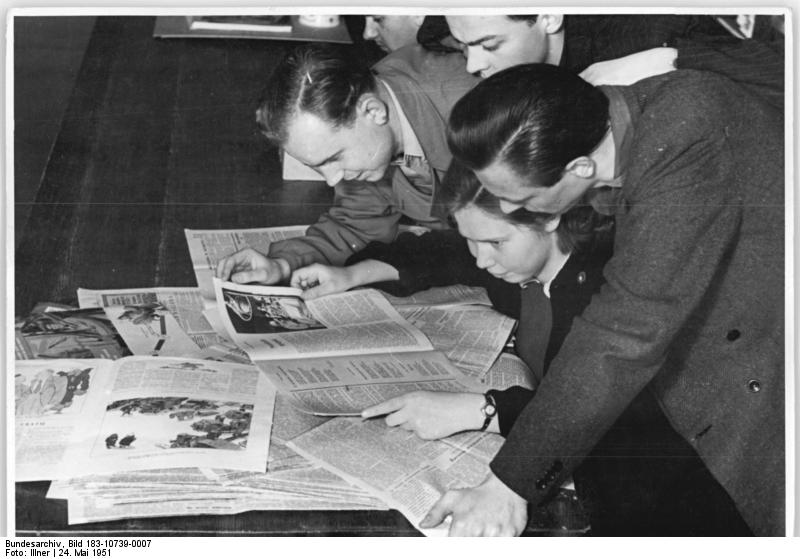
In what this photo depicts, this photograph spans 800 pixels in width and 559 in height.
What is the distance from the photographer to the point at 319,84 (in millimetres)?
1102

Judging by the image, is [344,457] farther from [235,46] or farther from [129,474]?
[235,46]

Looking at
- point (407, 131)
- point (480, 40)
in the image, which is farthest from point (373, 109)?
point (480, 40)

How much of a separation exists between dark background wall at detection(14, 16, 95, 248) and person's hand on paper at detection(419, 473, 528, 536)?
0.63m

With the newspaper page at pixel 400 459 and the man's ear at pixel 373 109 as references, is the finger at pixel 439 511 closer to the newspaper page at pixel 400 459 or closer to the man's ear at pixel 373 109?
the newspaper page at pixel 400 459

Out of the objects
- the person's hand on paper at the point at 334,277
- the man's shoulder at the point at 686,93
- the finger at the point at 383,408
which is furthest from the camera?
the person's hand on paper at the point at 334,277

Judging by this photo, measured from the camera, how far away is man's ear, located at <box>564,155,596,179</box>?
3.39ft

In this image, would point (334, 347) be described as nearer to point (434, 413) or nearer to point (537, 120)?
point (434, 413)

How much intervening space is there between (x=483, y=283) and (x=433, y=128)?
8.2 inches

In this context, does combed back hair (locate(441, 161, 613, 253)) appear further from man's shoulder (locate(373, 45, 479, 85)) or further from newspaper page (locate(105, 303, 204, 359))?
newspaper page (locate(105, 303, 204, 359))

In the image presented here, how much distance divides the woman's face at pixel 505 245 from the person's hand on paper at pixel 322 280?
6.9 inches

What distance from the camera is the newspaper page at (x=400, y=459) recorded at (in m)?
1.02

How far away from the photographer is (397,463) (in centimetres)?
104

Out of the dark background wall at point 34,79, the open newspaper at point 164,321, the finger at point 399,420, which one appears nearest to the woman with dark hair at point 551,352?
the finger at point 399,420
